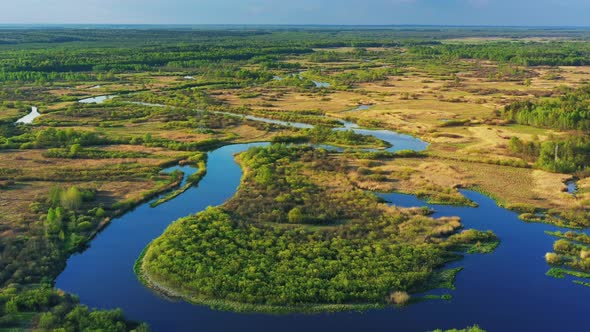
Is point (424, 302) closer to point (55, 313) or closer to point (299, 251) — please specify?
point (299, 251)

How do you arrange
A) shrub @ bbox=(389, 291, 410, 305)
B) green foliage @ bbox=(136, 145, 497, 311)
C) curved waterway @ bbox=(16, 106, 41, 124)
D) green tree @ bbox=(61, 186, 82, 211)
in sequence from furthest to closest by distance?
curved waterway @ bbox=(16, 106, 41, 124) < green tree @ bbox=(61, 186, 82, 211) < green foliage @ bbox=(136, 145, 497, 311) < shrub @ bbox=(389, 291, 410, 305)

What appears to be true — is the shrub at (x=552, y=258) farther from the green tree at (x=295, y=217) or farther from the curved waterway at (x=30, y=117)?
the curved waterway at (x=30, y=117)

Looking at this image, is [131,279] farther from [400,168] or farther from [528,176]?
[528,176]

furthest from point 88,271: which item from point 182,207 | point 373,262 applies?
point 373,262

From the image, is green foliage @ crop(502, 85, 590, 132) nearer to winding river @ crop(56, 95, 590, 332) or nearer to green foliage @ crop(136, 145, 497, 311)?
winding river @ crop(56, 95, 590, 332)

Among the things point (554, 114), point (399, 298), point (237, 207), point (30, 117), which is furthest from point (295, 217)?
point (30, 117)

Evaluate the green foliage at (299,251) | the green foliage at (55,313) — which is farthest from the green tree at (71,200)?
the green foliage at (55,313)

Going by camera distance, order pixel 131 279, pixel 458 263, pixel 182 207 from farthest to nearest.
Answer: pixel 182 207
pixel 458 263
pixel 131 279

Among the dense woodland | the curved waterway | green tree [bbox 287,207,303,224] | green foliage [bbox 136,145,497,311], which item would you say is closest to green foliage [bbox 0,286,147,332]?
the dense woodland
